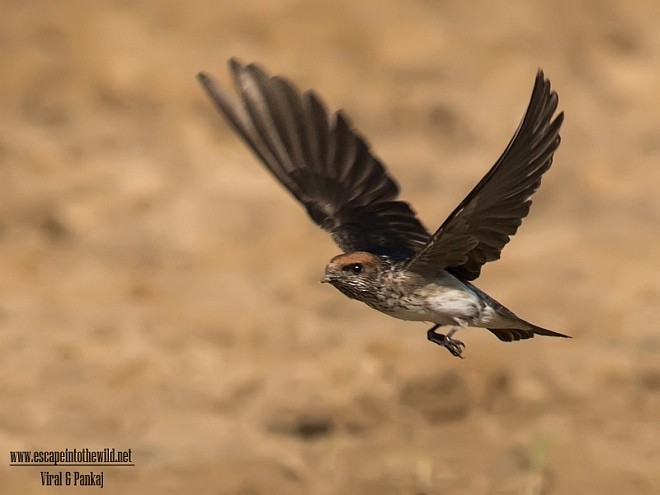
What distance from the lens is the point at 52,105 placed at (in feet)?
32.7

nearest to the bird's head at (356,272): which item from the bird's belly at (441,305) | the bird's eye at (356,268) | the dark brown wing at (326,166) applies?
the bird's eye at (356,268)

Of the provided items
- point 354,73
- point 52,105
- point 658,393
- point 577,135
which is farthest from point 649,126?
point 52,105

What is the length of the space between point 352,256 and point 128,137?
15.8 ft

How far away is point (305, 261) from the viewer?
870 cm

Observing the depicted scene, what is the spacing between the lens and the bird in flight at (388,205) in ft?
15.1

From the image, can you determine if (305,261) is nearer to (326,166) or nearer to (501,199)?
(326,166)

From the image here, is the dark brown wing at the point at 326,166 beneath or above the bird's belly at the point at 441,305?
above

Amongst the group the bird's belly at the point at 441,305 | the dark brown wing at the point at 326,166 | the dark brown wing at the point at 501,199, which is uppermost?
the dark brown wing at the point at 326,166

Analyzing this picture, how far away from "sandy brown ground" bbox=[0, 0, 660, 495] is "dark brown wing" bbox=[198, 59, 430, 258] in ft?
3.46

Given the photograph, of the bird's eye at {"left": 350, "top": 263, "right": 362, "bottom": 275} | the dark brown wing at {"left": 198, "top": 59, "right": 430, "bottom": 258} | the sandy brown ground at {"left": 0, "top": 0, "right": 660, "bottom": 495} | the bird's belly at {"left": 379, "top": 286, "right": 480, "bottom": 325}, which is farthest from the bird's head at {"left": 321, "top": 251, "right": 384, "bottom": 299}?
the sandy brown ground at {"left": 0, "top": 0, "right": 660, "bottom": 495}

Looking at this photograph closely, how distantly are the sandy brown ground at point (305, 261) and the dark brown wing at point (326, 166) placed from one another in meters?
1.05

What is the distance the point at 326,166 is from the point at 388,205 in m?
0.29

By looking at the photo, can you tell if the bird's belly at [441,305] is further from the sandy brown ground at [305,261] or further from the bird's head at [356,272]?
the sandy brown ground at [305,261]

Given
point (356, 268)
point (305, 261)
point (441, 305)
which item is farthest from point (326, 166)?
point (305, 261)
